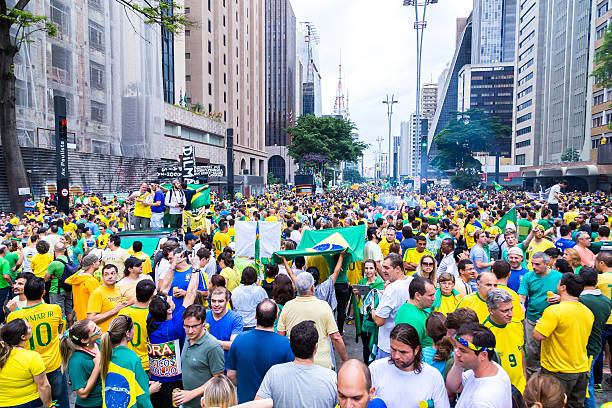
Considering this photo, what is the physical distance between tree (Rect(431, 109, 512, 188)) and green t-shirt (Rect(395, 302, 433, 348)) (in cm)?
5345

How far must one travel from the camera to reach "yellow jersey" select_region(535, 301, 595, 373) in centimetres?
445

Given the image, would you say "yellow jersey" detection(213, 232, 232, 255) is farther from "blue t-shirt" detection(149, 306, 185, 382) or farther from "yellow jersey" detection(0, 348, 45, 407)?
"yellow jersey" detection(0, 348, 45, 407)

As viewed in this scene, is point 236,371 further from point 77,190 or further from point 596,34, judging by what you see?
point 596,34

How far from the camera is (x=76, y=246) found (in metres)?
9.11

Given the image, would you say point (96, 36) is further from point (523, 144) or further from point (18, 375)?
point (523, 144)

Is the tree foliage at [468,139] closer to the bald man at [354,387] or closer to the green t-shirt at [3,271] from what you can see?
the green t-shirt at [3,271]

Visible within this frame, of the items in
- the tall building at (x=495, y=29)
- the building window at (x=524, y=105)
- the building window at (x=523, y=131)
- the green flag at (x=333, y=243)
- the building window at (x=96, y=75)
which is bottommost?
the green flag at (x=333, y=243)

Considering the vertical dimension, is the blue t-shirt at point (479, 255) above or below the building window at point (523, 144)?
below

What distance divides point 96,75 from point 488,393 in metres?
29.9

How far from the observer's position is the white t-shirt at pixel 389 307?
506 cm

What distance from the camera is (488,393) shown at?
2.98 meters

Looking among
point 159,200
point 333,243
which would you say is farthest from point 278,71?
point 333,243

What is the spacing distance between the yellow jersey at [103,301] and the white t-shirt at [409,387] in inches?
140

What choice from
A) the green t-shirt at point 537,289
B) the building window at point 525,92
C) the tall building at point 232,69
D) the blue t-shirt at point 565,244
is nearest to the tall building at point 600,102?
the building window at point 525,92
